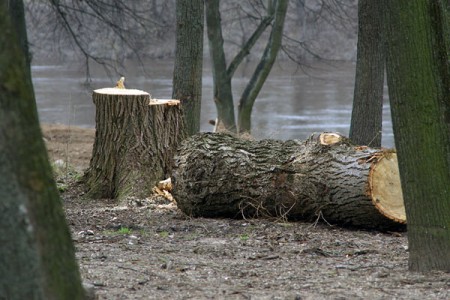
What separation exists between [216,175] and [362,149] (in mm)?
1388

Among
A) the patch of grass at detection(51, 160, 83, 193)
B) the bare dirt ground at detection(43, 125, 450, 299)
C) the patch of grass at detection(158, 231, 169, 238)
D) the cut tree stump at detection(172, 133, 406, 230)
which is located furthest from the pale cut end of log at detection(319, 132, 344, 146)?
the patch of grass at detection(51, 160, 83, 193)

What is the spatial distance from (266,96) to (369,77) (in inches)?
776

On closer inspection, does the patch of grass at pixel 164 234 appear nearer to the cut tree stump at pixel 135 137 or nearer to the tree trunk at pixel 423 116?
the cut tree stump at pixel 135 137

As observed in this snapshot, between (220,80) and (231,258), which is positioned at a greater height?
(220,80)

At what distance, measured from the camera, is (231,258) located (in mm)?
6266

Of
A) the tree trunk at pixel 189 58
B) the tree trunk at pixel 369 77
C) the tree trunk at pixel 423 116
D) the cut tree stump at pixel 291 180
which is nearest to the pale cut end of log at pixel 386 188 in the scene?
the cut tree stump at pixel 291 180

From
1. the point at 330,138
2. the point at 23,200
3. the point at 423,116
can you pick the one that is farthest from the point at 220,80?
the point at 23,200

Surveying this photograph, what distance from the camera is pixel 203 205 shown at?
820 cm

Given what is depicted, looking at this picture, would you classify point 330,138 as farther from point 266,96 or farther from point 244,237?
point 266,96

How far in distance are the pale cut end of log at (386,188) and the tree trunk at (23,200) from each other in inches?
175

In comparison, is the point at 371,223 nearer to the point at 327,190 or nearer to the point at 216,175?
the point at 327,190

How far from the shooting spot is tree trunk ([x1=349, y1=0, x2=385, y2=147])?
34.0 feet

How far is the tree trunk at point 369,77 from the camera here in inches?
408

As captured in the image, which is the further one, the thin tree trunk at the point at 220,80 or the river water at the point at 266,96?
the river water at the point at 266,96
